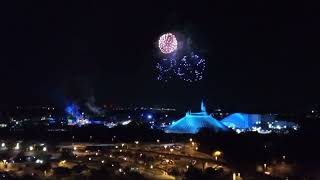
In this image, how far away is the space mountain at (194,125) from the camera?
151ft

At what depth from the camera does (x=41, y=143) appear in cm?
3372

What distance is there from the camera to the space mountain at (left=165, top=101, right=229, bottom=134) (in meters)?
46.0

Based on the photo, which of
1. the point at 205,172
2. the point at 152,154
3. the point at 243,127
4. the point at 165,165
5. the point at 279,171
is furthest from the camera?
the point at 243,127

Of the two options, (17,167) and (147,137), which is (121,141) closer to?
(147,137)

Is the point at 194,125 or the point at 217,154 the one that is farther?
the point at 194,125

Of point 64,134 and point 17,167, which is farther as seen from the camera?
point 64,134

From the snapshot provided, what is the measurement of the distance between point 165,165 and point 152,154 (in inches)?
121

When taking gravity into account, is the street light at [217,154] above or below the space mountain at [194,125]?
below

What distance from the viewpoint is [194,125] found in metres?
47.9

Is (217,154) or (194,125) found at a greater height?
(194,125)

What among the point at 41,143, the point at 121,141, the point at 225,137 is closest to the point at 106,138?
the point at 121,141

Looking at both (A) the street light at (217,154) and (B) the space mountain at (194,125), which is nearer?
(A) the street light at (217,154)

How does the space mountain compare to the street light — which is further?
the space mountain

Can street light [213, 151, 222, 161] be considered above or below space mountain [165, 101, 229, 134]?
below
